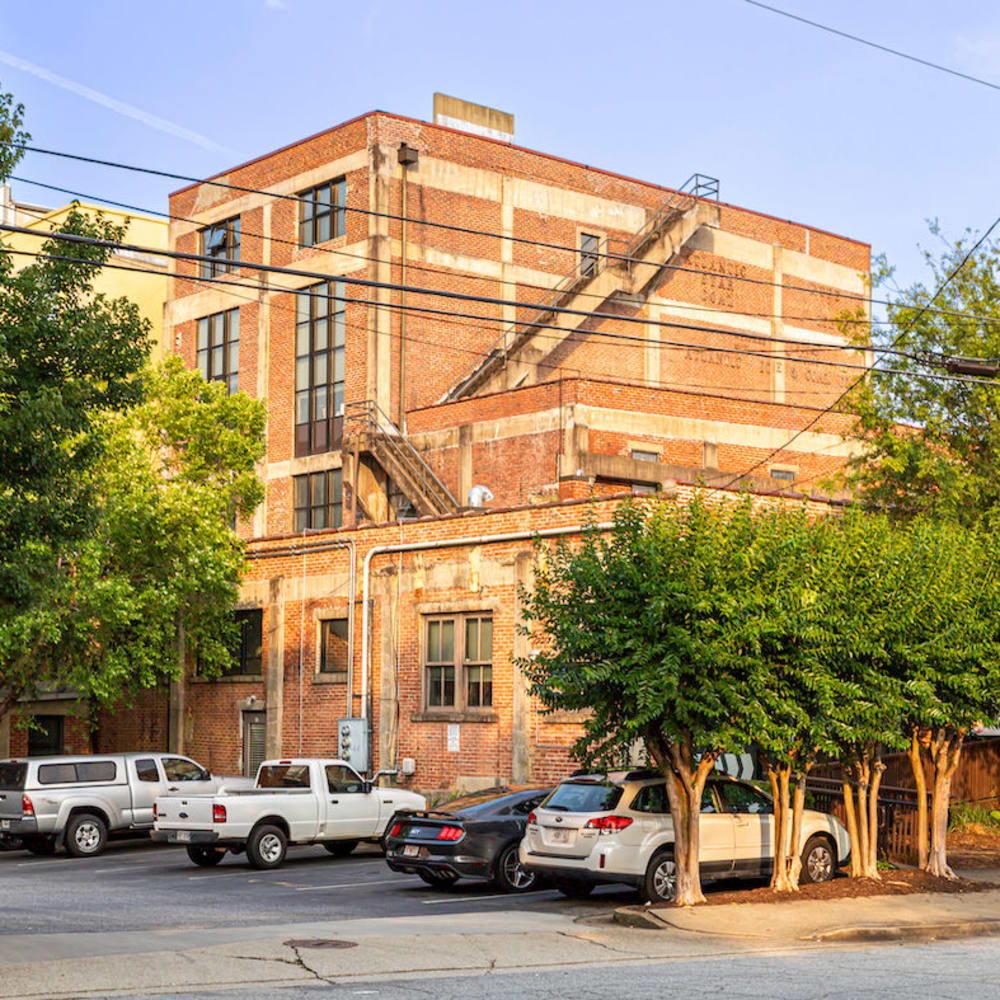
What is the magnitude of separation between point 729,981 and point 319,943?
14.5 ft

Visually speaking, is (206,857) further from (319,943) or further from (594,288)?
(594,288)

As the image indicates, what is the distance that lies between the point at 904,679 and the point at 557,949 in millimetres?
6683

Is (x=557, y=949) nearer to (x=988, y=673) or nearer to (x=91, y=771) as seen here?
(x=988, y=673)

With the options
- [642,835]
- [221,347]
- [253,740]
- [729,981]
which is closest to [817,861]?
[642,835]

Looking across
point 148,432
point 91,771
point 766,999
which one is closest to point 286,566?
point 148,432

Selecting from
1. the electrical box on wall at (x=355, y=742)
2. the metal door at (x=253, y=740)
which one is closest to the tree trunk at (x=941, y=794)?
the electrical box on wall at (x=355, y=742)

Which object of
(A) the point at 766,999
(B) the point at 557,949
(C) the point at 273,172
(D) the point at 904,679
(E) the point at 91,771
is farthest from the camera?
(C) the point at 273,172

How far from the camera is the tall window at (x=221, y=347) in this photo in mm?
49281

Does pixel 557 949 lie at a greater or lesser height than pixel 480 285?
lesser

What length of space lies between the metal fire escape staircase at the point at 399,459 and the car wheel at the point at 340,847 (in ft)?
43.0

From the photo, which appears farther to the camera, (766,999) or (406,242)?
(406,242)

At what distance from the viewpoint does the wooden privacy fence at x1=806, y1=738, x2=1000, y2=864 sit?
23156mm

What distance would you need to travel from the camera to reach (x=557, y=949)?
14742 millimetres

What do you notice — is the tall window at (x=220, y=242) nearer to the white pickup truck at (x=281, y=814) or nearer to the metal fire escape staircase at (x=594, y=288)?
the metal fire escape staircase at (x=594, y=288)
